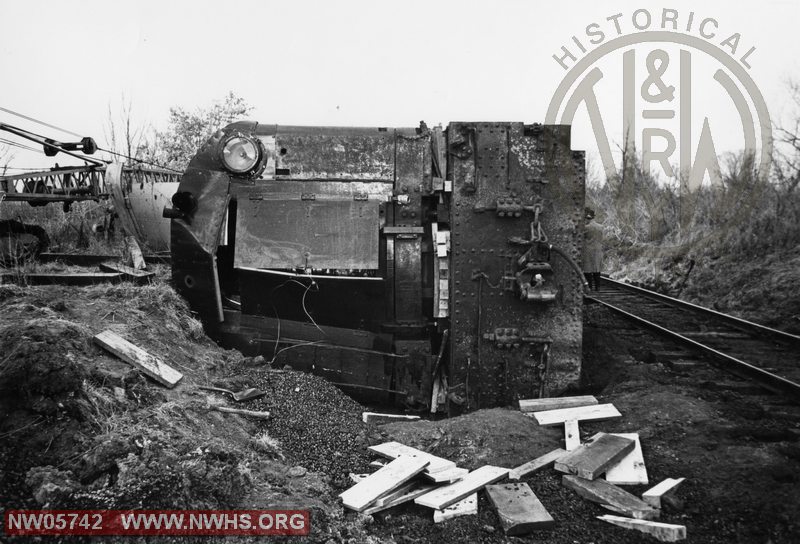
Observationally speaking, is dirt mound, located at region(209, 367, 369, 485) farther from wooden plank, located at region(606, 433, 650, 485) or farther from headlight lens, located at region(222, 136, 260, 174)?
headlight lens, located at region(222, 136, 260, 174)

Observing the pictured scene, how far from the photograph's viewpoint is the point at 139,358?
465 cm

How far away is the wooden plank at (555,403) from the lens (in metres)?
5.46

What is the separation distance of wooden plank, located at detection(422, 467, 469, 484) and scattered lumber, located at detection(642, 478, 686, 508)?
1212 mm

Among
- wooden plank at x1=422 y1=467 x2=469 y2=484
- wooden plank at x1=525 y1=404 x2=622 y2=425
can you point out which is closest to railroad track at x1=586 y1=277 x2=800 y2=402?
wooden plank at x1=525 y1=404 x2=622 y2=425

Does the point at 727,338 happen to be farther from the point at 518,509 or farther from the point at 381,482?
the point at 381,482

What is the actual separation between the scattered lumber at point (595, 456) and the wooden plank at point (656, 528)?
499 millimetres

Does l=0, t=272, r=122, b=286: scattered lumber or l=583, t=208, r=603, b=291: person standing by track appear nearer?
l=583, t=208, r=603, b=291: person standing by track

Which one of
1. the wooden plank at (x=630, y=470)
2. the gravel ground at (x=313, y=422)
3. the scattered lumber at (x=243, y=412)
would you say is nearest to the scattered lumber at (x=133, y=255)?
the gravel ground at (x=313, y=422)

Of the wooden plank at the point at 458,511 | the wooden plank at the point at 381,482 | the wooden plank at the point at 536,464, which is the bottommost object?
the wooden plank at the point at 458,511

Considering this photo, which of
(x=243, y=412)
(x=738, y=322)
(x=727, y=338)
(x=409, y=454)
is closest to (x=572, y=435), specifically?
(x=409, y=454)

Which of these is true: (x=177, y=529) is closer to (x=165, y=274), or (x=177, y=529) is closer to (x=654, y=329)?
(x=165, y=274)

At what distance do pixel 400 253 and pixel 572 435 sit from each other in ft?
8.00

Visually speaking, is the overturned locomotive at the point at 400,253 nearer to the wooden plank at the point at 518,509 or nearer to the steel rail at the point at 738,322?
the wooden plank at the point at 518,509

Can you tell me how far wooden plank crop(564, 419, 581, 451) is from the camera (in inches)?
182
